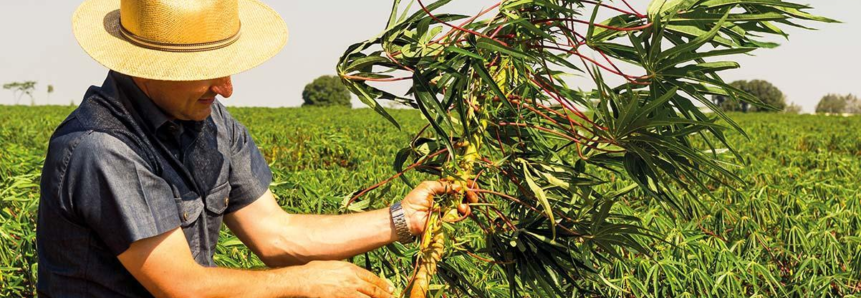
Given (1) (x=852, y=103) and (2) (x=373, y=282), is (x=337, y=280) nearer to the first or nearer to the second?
(2) (x=373, y=282)

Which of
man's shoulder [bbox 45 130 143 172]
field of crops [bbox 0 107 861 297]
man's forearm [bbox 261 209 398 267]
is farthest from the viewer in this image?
field of crops [bbox 0 107 861 297]

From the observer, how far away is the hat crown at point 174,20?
1.87m

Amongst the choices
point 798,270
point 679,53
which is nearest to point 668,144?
point 679,53

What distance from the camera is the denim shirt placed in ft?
5.98

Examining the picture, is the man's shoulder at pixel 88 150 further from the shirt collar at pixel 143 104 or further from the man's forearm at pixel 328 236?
the man's forearm at pixel 328 236

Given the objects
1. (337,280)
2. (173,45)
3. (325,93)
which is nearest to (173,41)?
(173,45)

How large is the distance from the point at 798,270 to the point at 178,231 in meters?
2.41

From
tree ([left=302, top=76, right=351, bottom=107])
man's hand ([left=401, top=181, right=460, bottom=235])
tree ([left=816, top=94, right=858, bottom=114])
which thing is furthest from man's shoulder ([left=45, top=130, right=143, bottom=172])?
tree ([left=816, top=94, right=858, bottom=114])

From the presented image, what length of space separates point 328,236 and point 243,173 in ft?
0.92

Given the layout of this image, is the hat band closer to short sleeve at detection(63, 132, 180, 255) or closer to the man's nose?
the man's nose

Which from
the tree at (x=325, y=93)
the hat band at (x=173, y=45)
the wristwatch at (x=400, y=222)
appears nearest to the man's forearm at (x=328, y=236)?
the wristwatch at (x=400, y=222)

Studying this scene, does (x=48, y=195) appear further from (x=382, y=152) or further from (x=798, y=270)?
(x=382, y=152)

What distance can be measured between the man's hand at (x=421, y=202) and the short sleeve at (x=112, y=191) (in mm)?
585

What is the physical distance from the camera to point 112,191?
5.94 feet
